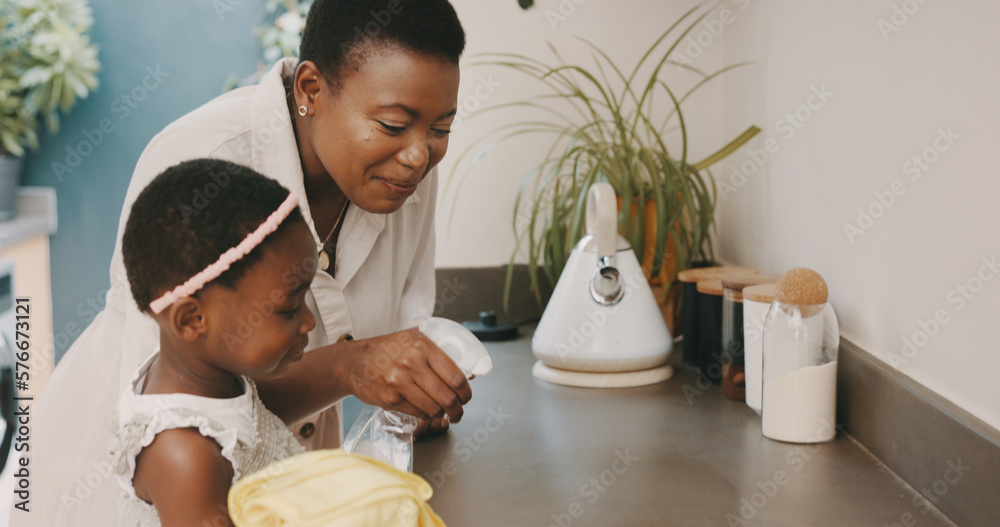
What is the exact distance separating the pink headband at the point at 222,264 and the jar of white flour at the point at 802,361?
2.19 ft

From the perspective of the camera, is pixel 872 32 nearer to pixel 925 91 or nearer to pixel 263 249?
pixel 925 91

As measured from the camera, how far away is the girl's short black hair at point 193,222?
0.63 metres

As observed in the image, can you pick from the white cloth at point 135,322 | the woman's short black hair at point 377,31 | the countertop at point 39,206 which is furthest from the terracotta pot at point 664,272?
the countertop at point 39,206

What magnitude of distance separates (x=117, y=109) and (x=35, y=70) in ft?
0.90

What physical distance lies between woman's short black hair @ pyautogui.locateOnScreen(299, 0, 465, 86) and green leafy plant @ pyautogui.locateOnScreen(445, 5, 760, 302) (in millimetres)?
626

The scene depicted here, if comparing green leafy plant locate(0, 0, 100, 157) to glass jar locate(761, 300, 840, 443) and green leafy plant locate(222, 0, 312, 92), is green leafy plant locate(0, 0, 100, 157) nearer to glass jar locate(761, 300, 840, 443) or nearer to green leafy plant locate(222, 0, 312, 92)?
green leafy plant locate(222, 0, 312, 92)

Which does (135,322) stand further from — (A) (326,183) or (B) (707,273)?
(B) (707,273)

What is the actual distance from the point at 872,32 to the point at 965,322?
421mm

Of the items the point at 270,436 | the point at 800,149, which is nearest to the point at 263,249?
the point at 270,436

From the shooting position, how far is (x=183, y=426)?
0.64 m

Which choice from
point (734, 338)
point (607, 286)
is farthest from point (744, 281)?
point (607, 286)

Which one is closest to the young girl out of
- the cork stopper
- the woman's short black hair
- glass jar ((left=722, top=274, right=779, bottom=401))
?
the woman's short black hair

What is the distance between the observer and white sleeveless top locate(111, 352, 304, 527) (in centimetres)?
64

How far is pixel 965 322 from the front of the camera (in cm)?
85
